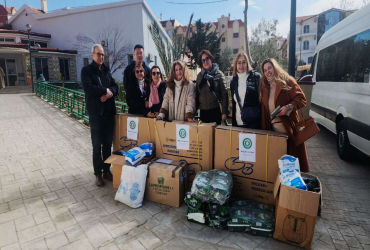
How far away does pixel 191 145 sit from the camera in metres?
3.56

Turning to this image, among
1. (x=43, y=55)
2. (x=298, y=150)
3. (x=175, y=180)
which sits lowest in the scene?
(x=175, y=180)

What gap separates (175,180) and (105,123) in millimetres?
1592

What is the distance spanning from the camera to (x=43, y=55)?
22.2 m

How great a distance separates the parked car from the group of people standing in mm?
1640

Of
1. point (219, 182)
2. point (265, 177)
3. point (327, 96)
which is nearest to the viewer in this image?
point (219, 182)

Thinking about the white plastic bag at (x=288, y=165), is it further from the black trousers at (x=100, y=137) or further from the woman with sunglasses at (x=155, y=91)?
the black trousers at (x=100, y=137)

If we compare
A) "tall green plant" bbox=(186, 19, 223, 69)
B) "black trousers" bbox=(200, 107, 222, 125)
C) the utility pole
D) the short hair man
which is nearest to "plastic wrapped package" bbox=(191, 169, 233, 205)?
"black trousers" bbox=(200, 107, 222, 125)

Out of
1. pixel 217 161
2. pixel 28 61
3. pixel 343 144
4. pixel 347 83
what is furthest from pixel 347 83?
pixel 28 61

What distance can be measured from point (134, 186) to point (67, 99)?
27.6ft

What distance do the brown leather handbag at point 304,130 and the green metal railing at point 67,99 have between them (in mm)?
4216

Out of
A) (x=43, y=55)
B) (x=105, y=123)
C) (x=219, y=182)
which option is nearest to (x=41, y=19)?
(x=43, y=55)

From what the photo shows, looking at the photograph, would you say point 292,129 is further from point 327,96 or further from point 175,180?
point 327,96

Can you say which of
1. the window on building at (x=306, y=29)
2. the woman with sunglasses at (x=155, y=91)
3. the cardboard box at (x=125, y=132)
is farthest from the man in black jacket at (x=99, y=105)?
the window on building at (x=306, y=29)

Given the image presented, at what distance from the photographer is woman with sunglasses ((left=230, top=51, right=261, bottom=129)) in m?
3.51
